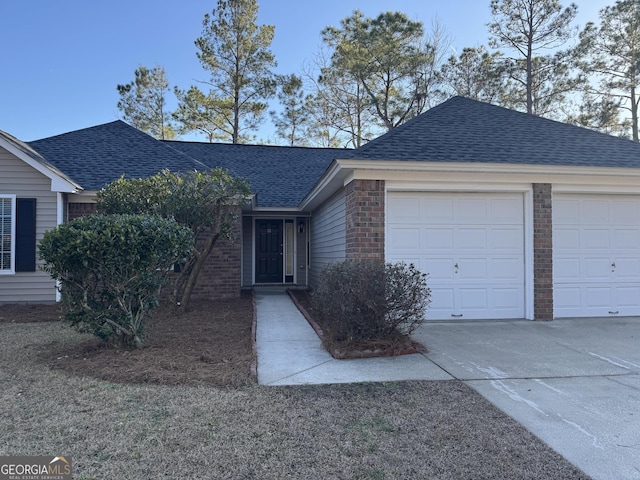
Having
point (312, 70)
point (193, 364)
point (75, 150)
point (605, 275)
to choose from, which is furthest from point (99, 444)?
point (312, 70)

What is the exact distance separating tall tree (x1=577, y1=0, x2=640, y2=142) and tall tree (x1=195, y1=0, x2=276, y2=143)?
1598 cm

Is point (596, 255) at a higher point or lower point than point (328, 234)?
lower

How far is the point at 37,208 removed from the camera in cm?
908

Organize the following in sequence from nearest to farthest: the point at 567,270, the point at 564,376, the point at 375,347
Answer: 1. the point at 564,376
2. the point at 375,347
3. the point at 567,270

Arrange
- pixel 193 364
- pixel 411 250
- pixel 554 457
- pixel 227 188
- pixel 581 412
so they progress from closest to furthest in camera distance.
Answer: pixel 554 457 < pixel 581 412 < pixel 193 364 < pixel 411 250 < pixel 227 188

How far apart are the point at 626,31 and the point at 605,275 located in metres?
17.9

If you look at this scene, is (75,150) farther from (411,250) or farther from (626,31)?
(626,31)

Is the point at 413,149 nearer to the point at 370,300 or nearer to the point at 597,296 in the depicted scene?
the point at 370,300

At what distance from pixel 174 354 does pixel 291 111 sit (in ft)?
71.2

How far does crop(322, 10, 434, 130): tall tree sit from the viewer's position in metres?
22.4

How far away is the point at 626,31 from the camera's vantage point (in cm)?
1961

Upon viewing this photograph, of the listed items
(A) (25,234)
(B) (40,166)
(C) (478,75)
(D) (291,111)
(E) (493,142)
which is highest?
(C) (478,75)

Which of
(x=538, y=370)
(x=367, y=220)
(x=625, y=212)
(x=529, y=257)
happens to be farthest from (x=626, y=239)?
(x=367, y=220)

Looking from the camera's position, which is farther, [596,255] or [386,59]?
[386,59]
